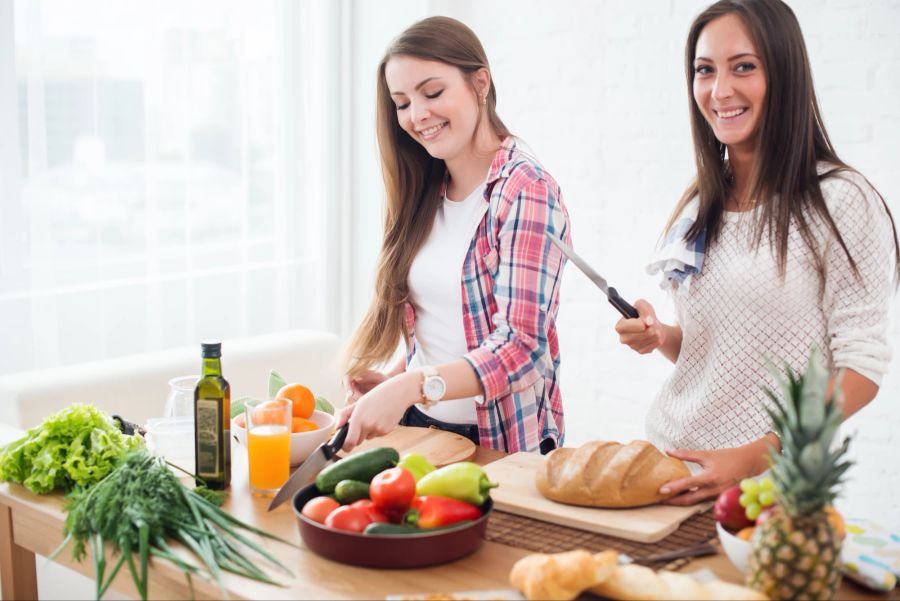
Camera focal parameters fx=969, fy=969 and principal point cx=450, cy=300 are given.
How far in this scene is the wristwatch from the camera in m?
1.92

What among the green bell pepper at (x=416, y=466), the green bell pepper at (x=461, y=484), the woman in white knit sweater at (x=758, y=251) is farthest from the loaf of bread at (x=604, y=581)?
the woman in white knit sweater at (x=758, y=251)

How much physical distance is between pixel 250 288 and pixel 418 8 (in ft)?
4.48

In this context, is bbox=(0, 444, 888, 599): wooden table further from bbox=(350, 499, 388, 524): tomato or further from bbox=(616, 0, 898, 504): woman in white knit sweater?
bbox=(616, 0, 898, 504): woman in white knit sweater

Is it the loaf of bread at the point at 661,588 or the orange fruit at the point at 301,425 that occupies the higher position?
the orange fruit at the point at 301,425

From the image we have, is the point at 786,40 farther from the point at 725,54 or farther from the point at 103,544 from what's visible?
the point at 103,544

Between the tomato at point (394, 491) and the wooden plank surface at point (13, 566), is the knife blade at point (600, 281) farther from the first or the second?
the wooden plank surface at point (13, 566)

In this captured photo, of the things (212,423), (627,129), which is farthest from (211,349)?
(627,129)

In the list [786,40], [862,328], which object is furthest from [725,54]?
[862,328]

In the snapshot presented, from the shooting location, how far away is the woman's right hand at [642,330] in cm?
198

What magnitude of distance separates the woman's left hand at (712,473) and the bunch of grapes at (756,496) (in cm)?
27

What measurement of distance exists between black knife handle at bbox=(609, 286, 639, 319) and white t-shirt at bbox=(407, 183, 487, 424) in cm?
41

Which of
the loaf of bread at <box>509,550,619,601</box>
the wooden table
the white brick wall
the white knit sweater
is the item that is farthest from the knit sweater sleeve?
the white brick wall

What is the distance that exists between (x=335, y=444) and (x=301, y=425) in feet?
0.64

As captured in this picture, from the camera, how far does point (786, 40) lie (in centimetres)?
196
